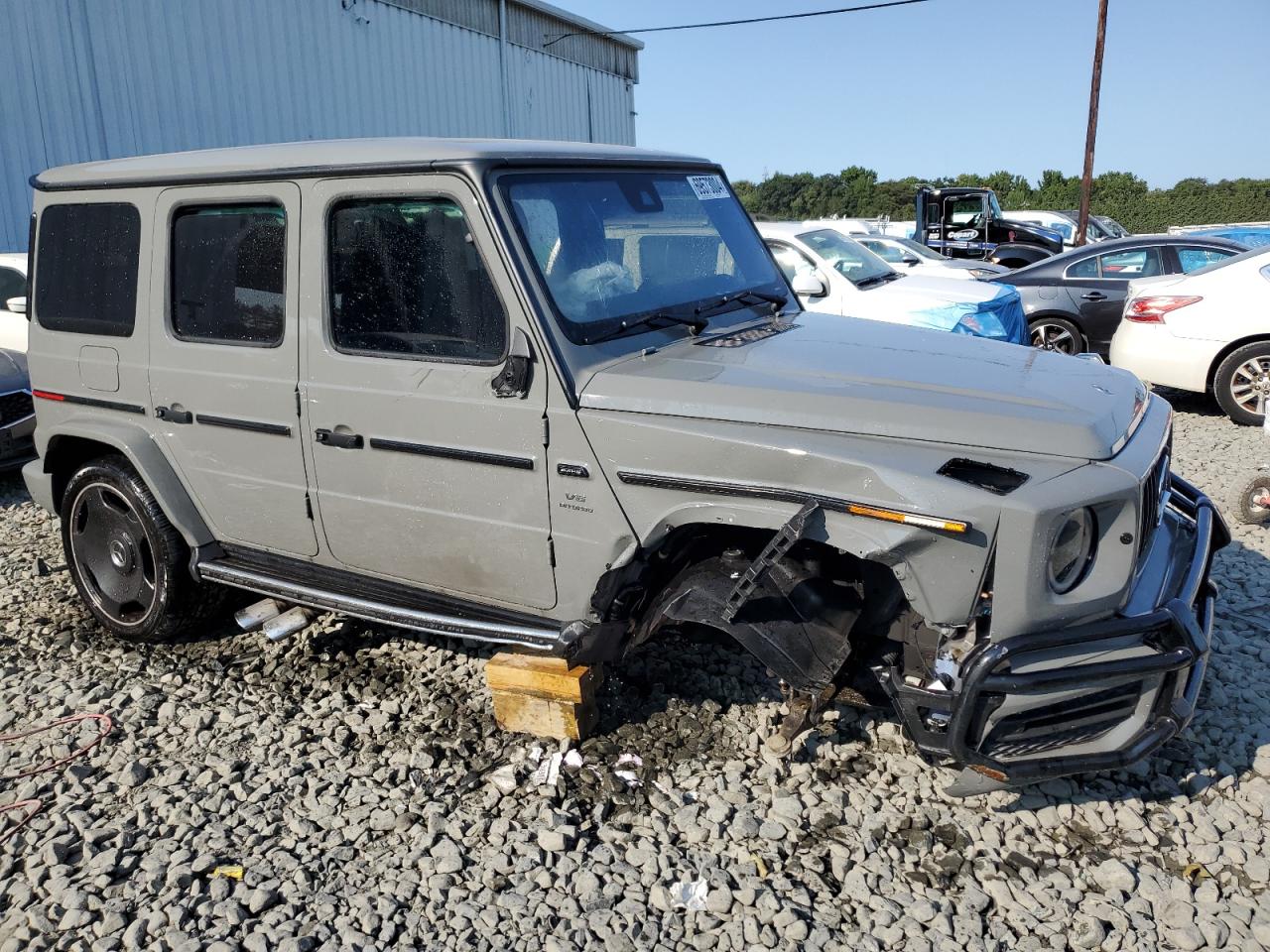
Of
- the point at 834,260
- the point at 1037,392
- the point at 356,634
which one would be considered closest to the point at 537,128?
the point at 834,260

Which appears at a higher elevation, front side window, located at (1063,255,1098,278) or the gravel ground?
front side window, located at (1063,255,1098,278)

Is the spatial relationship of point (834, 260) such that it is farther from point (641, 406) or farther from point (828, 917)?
point (828, 917)

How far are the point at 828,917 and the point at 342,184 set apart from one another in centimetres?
285

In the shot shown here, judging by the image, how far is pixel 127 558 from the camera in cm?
458

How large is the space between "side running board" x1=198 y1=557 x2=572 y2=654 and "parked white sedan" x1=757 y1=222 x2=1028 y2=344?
497 centimetres

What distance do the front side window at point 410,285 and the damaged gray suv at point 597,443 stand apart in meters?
0.01

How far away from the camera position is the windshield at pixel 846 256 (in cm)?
896

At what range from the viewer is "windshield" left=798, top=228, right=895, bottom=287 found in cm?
896

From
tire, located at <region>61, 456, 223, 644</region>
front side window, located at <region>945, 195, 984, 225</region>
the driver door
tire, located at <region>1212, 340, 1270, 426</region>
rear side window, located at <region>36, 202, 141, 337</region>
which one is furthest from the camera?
front side window, located at <region>945, 195, 984, 225</region>

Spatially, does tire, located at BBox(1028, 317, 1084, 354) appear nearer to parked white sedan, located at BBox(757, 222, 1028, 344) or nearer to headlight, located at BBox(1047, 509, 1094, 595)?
parked white sedan, located at BBox(757, 222, 1028, 344)

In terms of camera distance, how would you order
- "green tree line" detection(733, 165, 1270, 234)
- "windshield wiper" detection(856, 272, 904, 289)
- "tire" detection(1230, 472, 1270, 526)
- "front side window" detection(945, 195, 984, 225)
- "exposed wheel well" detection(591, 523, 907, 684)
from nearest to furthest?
1. "exposed wheel well" detection(591, 523, 907, 684)
2. "tire" detection(1230, 472, 1270, 526)
3. "windshield wiper" detection(856, 272, 904, 289)
4. "front side window" detection(945, 195, 984, 225)
5. "green tree line" detection(733, 165, 1270, 234)

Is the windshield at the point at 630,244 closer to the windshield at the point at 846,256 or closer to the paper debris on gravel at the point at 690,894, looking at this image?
the paper debris on gravel at the point at 690,894

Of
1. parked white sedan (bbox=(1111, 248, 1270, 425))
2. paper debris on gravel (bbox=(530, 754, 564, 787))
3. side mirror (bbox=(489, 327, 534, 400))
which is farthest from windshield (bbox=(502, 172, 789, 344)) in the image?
parked white sedan (bbox=(1111, 248, 1270, 425))

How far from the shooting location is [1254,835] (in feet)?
10.0
